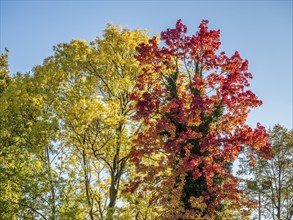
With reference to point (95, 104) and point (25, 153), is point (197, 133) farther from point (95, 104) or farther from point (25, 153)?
point (25, 153)

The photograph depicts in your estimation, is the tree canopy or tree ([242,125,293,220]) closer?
the tree canopy

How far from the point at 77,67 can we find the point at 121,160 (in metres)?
5.48

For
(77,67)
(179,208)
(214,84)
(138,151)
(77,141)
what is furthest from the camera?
(77,67)

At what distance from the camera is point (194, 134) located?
Answer: 12086 mm

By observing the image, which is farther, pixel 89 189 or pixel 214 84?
pixel 89 189

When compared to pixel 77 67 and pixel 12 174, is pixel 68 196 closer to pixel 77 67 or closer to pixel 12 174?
pixel 12 174

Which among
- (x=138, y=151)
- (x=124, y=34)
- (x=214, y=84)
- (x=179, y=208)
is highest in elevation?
(x=124, y=34)

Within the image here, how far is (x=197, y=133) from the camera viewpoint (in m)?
12.2

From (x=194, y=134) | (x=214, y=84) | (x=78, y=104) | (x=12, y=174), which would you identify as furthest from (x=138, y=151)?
(x=12, y=174)

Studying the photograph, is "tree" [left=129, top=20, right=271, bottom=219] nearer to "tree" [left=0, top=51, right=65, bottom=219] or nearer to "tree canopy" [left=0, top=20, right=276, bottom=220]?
"tree canopy" [left=0, top=20, right=276, bottom=220]

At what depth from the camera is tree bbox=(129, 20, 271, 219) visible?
11.9 meters

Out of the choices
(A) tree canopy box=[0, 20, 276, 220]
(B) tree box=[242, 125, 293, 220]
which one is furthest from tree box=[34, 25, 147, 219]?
(B) tree box=[242, 125, 293, 220]

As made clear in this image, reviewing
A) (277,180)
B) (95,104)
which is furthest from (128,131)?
(277,180)

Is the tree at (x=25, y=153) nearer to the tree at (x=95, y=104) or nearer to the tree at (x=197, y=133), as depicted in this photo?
the tree at (x=95, y=104)
